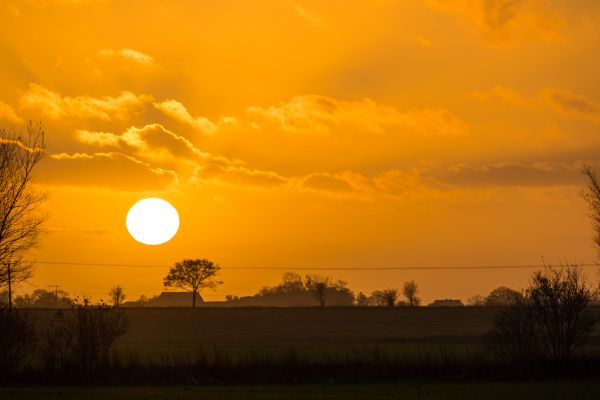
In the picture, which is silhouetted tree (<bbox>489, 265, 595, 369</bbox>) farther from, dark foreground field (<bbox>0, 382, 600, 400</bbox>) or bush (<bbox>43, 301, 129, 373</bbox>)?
bush (<bbox>43, 301, 129, 373</bbox>)

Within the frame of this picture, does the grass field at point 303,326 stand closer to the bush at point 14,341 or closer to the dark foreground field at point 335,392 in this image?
the bush at point 14,341

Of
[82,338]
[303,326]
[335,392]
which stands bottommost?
[335,392]

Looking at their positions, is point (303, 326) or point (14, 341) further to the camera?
point (303, 326)

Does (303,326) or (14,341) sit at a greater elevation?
(14,341)

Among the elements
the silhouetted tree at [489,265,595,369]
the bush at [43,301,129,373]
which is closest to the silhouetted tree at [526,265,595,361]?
the silhouetted tree at [489,265,595,369]

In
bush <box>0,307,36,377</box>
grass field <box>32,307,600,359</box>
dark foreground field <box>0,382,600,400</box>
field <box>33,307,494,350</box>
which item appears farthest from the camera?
field <box>33,307,494,350</box>

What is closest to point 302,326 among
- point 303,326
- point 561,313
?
point 303,326

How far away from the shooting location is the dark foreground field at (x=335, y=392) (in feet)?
94.2

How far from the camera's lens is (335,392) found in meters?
31.1

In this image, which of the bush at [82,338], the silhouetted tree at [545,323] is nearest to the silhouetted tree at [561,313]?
the silhouetted tree at [545,323]

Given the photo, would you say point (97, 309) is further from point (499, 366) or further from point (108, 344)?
point (499, 366)

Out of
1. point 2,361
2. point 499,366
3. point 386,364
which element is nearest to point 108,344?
point 2,361

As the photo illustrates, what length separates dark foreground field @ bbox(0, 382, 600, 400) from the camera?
28.7m

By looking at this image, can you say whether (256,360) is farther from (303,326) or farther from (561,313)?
(303,326)
